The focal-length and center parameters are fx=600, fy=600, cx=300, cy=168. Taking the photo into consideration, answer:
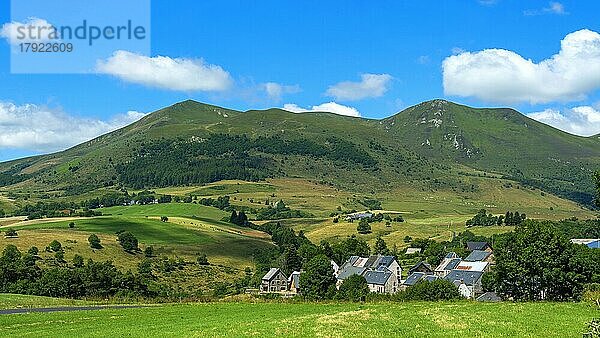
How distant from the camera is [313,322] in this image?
3222 cm

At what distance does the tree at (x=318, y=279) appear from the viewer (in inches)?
4190

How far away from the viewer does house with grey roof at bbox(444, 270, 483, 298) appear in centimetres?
10719

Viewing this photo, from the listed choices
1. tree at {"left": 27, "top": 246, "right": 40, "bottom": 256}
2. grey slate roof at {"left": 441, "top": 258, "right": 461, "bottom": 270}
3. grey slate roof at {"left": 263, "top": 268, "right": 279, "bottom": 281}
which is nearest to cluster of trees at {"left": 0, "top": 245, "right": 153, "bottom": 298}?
tree at {"left": 27, "top": 246, "right": 40, "bottom": 256}

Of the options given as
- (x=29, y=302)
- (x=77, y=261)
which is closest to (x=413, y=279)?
(x=77, y=261)

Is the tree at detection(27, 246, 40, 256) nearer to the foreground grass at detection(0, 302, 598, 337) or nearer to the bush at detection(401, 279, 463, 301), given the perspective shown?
the bush at detection(401, 279, 463, 301)

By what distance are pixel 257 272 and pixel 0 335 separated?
105 metres

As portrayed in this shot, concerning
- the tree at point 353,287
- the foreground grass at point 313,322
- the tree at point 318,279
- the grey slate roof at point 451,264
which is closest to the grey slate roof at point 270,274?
the tree at point 318,279

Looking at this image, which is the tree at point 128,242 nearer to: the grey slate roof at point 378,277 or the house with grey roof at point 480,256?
the grey slate roof at point 378,277

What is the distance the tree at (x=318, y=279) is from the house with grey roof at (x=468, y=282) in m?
21.3

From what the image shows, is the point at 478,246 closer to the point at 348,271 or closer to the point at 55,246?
the point at 348,271

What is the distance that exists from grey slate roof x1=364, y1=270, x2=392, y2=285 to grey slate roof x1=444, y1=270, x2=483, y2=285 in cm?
1236

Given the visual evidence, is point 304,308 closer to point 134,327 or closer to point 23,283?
point 134,327

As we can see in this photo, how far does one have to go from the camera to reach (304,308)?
46.4 meters

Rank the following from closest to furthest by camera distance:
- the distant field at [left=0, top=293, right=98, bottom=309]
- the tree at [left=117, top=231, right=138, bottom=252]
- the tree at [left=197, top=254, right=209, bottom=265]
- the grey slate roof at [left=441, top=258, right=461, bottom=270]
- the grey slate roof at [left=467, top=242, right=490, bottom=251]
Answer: the distant field at [left=0, top=293, right=98, bottom=309]
the grey slate roof at [left=441, top=258, right=461, bottom=270]
the tree at [left=197, top=254, right=209, bottom=265]
the grey slate roof at [left=467, top=242, right=490, bottom=251]
the tree at [left=117, top=231, right=138, bottom=252]
